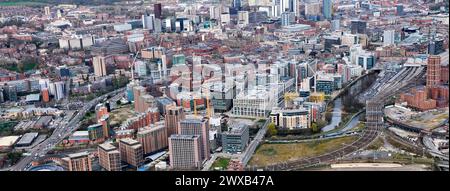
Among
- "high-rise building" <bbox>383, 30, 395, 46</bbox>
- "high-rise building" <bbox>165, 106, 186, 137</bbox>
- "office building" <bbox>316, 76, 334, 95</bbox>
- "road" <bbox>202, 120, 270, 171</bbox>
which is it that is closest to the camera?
"road" <bbox>202, 120, 270, 171</bbox>

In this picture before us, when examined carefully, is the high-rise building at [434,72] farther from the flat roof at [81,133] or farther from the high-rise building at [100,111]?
the high-rise building at [100,111]

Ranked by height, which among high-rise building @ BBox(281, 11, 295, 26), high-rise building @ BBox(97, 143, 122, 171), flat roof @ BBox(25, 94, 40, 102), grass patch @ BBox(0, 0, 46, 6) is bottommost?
flat roof @ BBox(25, 94, 40, 102)

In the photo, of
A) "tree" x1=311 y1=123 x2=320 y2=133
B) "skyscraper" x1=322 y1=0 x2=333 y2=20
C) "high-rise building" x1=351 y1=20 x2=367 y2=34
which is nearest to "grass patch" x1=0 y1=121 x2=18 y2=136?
"tree" x1=311 y1=123 x2=320 y2=133

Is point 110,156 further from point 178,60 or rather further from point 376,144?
point 178,60

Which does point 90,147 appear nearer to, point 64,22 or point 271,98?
point 271,98

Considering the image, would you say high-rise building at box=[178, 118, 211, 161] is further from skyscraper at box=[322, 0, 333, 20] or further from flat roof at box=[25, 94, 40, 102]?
skyscraper at box=[322, 0, 333, 20]

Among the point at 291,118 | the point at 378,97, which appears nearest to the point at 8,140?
the point at 291,118
